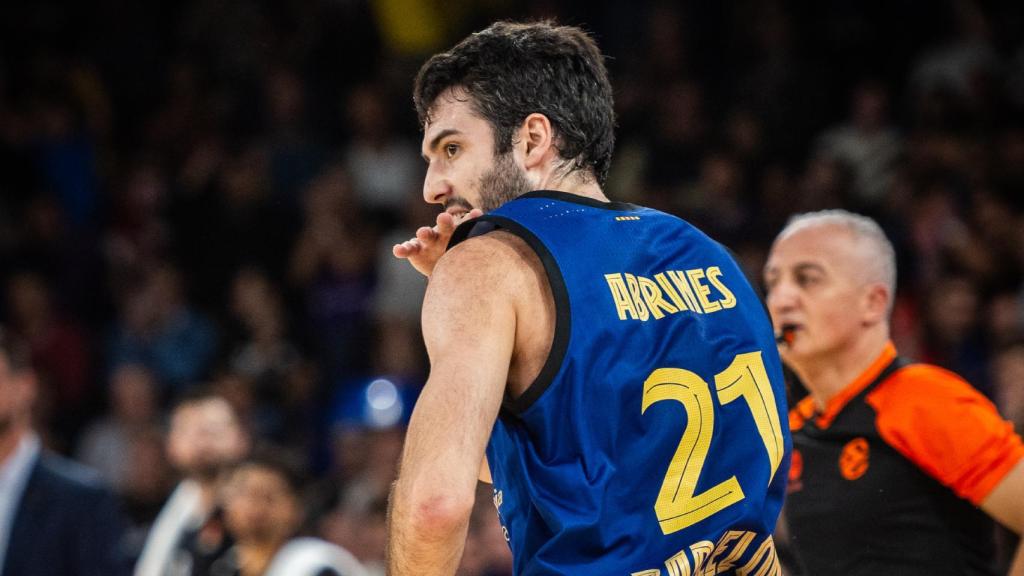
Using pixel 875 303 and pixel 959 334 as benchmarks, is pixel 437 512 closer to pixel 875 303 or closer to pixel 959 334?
pixel 875 303

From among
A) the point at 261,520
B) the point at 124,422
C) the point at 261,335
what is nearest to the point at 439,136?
the point at 261,520

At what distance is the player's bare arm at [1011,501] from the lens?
3.64 metres

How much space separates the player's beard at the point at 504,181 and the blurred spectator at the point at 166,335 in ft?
24.6

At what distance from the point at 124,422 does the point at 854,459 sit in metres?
6.88

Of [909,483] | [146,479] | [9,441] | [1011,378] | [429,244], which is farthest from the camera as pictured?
[146,479]

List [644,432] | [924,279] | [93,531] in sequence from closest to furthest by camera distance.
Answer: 1. [644,432]
2. [93,531]
3. [924,279]

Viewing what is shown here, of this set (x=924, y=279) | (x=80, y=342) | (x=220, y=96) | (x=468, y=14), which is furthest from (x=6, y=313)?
(x=924, y=279)

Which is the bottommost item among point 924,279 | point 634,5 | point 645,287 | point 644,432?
point 924,279

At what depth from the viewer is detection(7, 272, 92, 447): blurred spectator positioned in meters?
10.3

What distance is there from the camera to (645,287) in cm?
274

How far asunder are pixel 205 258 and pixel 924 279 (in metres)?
5.31

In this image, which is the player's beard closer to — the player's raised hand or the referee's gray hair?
the player's raised hand

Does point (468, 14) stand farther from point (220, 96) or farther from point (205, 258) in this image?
point (205, 258)

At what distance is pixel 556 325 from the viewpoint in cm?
258
